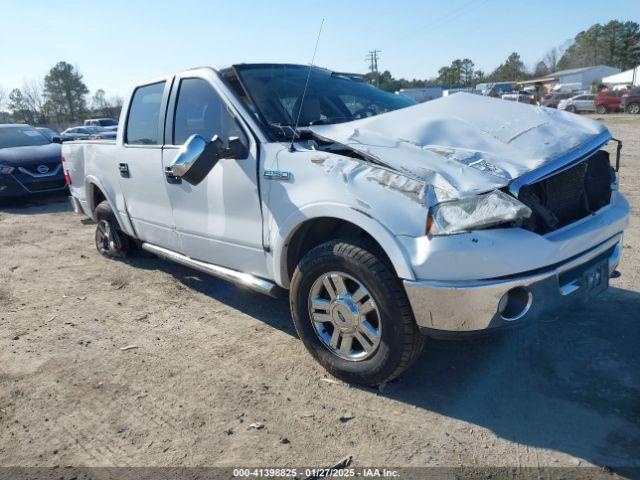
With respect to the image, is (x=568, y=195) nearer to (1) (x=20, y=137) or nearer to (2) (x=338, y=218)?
(2) (x=338, y=218)

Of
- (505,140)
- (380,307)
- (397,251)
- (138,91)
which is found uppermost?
(138,91)

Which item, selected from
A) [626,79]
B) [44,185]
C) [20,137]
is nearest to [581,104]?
[626,79]

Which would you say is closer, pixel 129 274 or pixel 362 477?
pixel 362 477

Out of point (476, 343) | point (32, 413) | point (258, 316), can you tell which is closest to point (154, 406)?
point (32, 413)

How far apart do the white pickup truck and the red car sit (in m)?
38.1

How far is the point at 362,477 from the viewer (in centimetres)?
234

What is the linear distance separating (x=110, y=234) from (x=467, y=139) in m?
4.40

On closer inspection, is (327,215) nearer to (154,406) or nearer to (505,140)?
(505,140)

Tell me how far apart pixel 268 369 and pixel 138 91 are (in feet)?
10.1

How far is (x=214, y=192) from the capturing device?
145 inches

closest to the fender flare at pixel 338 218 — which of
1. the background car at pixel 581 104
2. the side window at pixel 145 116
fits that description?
the side window at pixel 145 116

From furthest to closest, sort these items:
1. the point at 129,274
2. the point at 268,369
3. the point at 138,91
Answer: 1. the point at 129,274
2. the point at 138,91
3. the point at 268,369

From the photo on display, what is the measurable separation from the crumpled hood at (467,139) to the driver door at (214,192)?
0.63 m

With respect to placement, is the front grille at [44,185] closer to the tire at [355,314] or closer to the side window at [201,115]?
the side window at [201,115]
